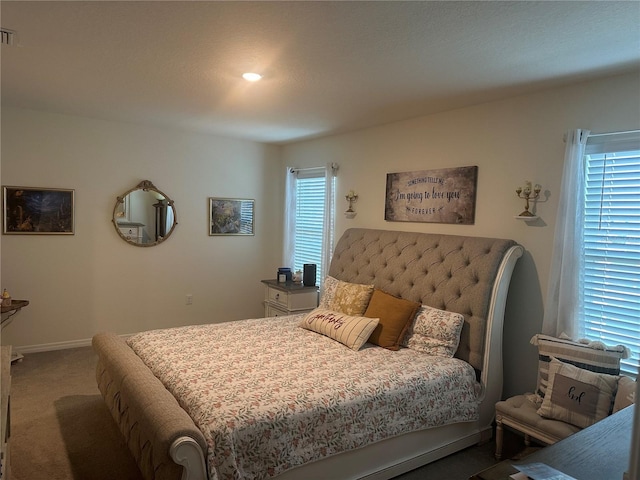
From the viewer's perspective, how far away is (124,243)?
4.68m

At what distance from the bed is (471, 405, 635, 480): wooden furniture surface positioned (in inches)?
→ 44.6

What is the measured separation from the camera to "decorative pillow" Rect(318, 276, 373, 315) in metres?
3.45

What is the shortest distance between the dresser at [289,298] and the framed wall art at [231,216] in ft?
3.09

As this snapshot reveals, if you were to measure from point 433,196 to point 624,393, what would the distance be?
1.94 m

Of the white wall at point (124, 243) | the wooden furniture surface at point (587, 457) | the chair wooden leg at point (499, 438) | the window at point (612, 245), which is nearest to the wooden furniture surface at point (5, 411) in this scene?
the wooden furniture surface at point (587, 457)

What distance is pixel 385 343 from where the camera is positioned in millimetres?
3051

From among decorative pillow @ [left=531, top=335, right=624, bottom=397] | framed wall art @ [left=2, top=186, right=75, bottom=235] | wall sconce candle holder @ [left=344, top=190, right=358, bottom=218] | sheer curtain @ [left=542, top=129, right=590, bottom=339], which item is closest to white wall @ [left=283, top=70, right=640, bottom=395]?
sheer curtain @ [left=542, top=129, right=590, bottom=339]

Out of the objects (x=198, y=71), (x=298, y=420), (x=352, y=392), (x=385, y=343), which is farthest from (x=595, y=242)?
(x=198, y=71)

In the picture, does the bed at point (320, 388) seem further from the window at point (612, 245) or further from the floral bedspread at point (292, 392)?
the window at point (612, 245)

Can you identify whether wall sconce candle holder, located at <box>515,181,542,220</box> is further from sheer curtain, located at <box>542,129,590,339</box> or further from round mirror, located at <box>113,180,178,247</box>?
round mirror, located at <box>113,180,178,247</box>

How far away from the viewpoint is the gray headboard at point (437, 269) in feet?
9.66

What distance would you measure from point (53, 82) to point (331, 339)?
9.22 ft

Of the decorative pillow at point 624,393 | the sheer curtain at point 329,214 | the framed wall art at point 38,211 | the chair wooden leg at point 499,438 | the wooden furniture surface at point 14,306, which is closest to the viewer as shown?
the decorative pillow at point 624,393

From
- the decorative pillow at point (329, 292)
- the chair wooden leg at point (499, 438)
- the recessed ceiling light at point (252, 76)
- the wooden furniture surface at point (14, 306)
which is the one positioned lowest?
the chair wooden leg at point (499, 438)
